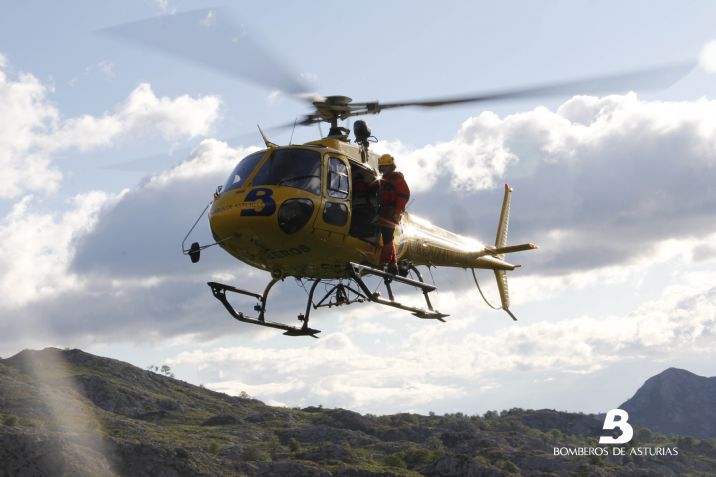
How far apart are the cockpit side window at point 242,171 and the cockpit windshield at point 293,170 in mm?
439

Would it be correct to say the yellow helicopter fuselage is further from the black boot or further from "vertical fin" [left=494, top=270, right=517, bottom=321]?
"vertical fin" [left=494, top=270, right=517, bottom=321]

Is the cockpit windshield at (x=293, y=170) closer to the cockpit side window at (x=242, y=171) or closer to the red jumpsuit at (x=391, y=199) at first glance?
the cockpit side window at (x=242, y=171)

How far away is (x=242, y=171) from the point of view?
2394 cm

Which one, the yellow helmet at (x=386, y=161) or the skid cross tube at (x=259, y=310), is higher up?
the yellow helmet at (x=386, y=161)

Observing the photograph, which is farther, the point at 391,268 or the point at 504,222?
the point at 504,222

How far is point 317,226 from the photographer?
23.5 m

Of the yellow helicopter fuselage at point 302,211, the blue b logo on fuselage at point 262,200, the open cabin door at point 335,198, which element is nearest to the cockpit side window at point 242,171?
the yellow helicopter fuselage at point 302,211

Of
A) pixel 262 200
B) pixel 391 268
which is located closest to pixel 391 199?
pixel 391 268

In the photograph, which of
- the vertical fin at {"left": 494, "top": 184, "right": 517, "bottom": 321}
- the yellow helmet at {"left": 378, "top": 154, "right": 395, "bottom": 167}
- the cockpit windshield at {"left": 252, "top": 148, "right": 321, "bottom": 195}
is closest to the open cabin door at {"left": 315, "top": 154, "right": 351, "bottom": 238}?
the cockpit windshield at {"left": 252, "top": 148, "right": 321, "bottom": 195}

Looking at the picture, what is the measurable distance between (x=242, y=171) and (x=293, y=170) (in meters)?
1.72

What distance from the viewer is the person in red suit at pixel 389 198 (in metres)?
25.4

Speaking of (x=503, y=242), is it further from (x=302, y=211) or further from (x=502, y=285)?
(x=302, y=211)

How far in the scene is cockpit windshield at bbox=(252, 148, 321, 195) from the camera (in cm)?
2316

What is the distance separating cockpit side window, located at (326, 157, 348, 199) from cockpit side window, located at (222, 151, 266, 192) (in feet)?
7.03
